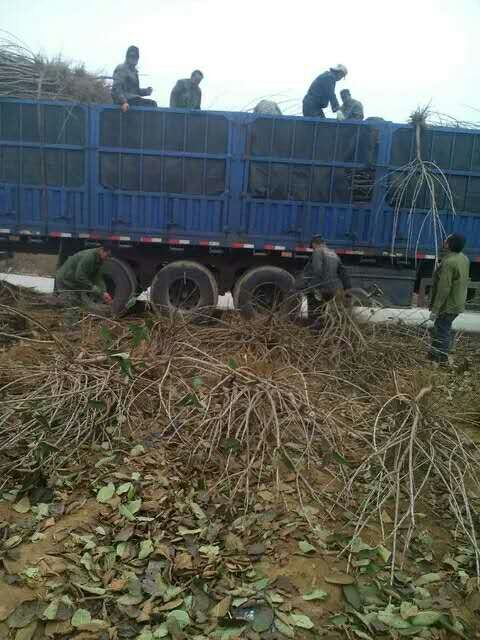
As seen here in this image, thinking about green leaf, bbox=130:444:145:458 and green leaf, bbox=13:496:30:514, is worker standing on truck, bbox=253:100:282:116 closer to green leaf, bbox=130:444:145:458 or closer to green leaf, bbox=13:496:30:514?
green leaf, bbox=130:444:145:458

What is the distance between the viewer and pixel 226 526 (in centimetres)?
271

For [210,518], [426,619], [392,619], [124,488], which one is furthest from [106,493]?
[426,619]

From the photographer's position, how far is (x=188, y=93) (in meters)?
7.26

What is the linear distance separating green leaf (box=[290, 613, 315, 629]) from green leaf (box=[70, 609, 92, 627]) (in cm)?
83

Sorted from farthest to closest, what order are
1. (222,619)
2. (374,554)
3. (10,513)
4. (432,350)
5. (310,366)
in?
1. (432,350)
2. (310,366)
3. (10,513)
4. (374,554)
5. (222,619)

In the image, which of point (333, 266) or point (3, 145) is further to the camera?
point (3, 145)

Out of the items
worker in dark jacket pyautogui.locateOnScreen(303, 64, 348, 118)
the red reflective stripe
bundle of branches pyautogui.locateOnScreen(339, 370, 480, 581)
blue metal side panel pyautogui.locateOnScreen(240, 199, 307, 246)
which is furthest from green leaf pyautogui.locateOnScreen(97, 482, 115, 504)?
worker in dark jacket pyautogui.locateOnScreen(303, 64, 348, 118)

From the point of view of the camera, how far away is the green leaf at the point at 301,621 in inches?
83.7

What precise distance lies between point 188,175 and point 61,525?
557 cm

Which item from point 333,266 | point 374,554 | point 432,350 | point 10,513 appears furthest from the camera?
point 333,266

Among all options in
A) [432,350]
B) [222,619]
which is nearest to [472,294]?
[432,350]

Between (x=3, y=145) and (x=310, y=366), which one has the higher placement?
(x=3, y=145)

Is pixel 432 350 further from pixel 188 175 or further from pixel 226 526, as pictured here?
pixel 188 175

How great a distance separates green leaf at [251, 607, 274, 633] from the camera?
2.09m
